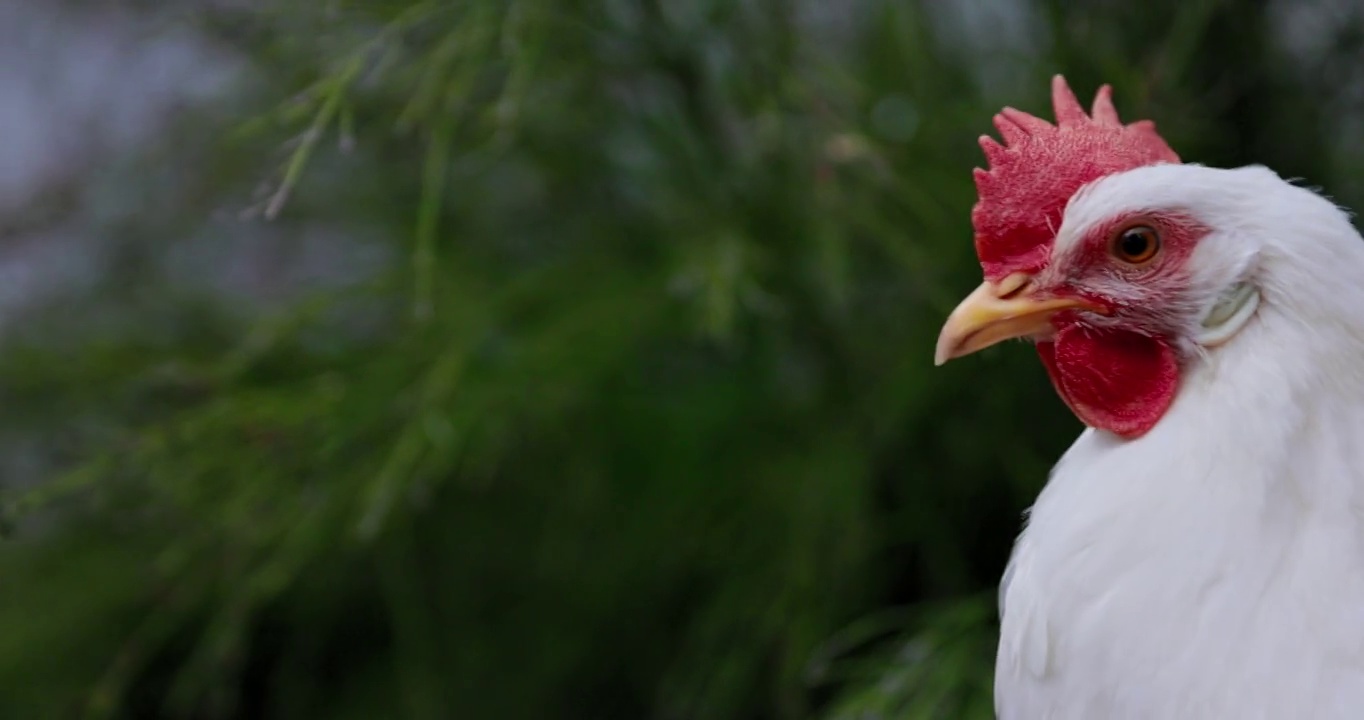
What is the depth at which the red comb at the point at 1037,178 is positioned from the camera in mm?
508

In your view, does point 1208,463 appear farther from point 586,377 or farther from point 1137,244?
point 586,377

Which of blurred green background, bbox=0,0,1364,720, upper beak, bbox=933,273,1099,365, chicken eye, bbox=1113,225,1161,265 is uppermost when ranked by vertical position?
chicken eye, bbox=1113,225,1161,265

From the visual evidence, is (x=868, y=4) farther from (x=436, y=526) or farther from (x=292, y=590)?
(x=292, y=590)

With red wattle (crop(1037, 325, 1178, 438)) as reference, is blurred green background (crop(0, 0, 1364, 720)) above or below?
below

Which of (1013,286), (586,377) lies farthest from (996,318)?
(586,377)

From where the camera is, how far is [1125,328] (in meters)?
0.49

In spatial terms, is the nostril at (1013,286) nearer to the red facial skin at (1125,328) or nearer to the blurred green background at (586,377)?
the red facial skin at (1125,328)

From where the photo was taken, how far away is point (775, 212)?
1.03 metres

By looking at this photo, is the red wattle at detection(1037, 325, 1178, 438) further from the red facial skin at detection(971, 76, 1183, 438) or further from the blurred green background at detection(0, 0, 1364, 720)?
the blurred green background at detection(0, 0, 1364, 720)

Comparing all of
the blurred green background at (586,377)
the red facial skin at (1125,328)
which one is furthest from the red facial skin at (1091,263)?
the blurred green background at (586,377)

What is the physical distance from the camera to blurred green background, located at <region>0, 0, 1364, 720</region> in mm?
974

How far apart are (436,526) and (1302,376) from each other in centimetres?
82

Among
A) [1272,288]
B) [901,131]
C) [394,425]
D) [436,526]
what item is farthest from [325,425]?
[1272,288]

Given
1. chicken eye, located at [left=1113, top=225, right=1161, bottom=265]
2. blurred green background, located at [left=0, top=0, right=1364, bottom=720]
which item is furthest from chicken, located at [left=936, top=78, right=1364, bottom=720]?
blurred green background, located at [left=0, top=0, right=1364, bottom=720]
